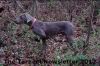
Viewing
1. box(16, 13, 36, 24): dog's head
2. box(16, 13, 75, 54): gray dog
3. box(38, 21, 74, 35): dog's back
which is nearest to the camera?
box(16, 13, 36, 24): dog's head

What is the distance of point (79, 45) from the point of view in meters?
12.2

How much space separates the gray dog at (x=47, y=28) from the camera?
1209 cm

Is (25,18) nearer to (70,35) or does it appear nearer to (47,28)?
(47,28)

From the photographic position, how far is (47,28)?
40.4 feet

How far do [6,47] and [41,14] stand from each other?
13.4ft

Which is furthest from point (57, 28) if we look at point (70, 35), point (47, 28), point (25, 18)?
point (25, 18)

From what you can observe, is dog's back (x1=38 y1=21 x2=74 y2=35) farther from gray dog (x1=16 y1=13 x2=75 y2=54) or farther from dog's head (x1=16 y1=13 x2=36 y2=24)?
dog's head (x1=16 y1=13 x2=36 y2=24)

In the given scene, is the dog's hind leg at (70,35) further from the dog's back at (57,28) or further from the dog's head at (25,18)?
the dog's head at (25,18)

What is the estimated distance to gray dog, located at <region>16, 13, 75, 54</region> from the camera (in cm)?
1209

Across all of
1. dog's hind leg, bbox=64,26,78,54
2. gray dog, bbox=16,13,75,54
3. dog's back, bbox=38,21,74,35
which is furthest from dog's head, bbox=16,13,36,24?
dog's hind leg, bbox=64,26,78,54

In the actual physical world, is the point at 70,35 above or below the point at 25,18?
below

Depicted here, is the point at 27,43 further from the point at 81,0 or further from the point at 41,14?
the point at 81,0

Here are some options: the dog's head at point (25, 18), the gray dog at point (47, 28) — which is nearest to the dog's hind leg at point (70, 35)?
the gray dog at point (47, 28)

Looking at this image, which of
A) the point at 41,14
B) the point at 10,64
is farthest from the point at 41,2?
the point at 10,64
